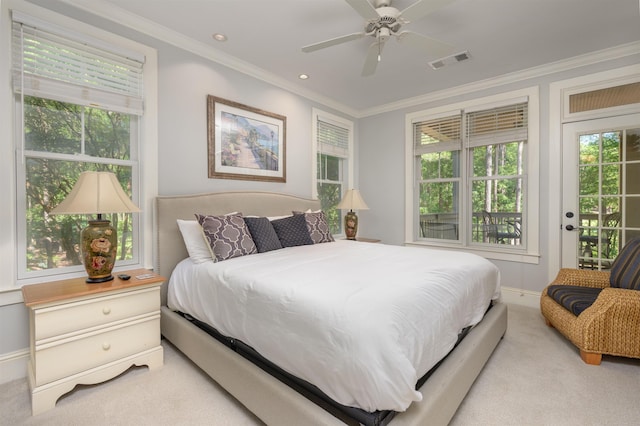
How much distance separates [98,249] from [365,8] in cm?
243

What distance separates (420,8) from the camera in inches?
76.1

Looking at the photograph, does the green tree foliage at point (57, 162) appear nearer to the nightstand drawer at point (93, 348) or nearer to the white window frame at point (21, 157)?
the white window frame at point (21, 157)

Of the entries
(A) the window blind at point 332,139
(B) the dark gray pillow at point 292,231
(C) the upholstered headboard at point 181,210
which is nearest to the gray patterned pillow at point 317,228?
(B) the dark gray pillow at point 292,231

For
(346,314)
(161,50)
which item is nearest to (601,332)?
(346,314)

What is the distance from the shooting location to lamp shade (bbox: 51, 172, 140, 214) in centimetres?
189

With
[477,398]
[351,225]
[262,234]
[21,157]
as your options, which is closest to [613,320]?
[477,398]

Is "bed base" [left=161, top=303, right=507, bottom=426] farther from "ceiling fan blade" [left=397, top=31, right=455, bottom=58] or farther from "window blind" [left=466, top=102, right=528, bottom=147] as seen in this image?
"window blind" [left=466, top=102, right=528, bottom=147]

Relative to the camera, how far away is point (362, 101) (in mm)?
4578

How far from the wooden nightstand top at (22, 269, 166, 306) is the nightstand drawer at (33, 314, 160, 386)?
26 cm

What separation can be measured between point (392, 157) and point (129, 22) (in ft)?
12.0

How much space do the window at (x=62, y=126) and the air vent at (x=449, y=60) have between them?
3.02 metres

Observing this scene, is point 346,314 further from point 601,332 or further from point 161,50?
point 161,50

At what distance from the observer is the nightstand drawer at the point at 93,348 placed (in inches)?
66.8

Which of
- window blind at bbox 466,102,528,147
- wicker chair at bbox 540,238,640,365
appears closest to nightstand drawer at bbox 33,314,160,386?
wicker chair at bbox 540,238,640,365
